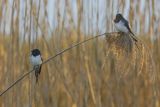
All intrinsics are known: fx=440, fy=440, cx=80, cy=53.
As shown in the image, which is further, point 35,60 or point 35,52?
point 35,52

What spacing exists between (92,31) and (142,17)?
1.12ft

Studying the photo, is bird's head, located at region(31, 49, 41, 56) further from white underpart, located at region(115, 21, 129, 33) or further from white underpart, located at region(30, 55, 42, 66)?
white underpart, located at region(115, 21, 129, 33)

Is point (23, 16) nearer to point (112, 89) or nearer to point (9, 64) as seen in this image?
point (9, 64)

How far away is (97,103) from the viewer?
249 cm

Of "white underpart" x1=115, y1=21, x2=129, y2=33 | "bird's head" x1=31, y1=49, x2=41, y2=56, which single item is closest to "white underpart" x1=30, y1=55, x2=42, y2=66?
"bird's head" x1=31, y1=49, x2=41, y2=56

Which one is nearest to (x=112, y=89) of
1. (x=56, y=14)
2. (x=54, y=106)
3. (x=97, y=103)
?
(x=97, y=103)

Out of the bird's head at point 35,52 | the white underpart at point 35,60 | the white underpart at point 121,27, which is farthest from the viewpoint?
the bird's head at point 35,52

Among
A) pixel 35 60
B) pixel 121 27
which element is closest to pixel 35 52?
pixel 35 60

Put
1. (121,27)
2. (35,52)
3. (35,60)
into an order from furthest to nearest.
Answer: (35,52), (35,60), (121,27)

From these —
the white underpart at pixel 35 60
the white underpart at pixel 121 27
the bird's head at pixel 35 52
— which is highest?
the white underpart at pixel 121 27

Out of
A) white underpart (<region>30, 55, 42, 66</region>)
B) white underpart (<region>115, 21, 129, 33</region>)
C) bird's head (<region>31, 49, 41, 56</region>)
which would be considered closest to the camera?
white underpart (<region>115, 21, 129, 33</region>)

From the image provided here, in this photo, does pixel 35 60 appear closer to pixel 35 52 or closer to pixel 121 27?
pixel 35 52

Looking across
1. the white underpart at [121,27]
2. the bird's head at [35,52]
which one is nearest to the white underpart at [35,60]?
the bird's head at [35,52]

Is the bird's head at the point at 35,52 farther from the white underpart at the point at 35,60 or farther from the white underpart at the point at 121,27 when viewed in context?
the white underpart at the point at 121,27
